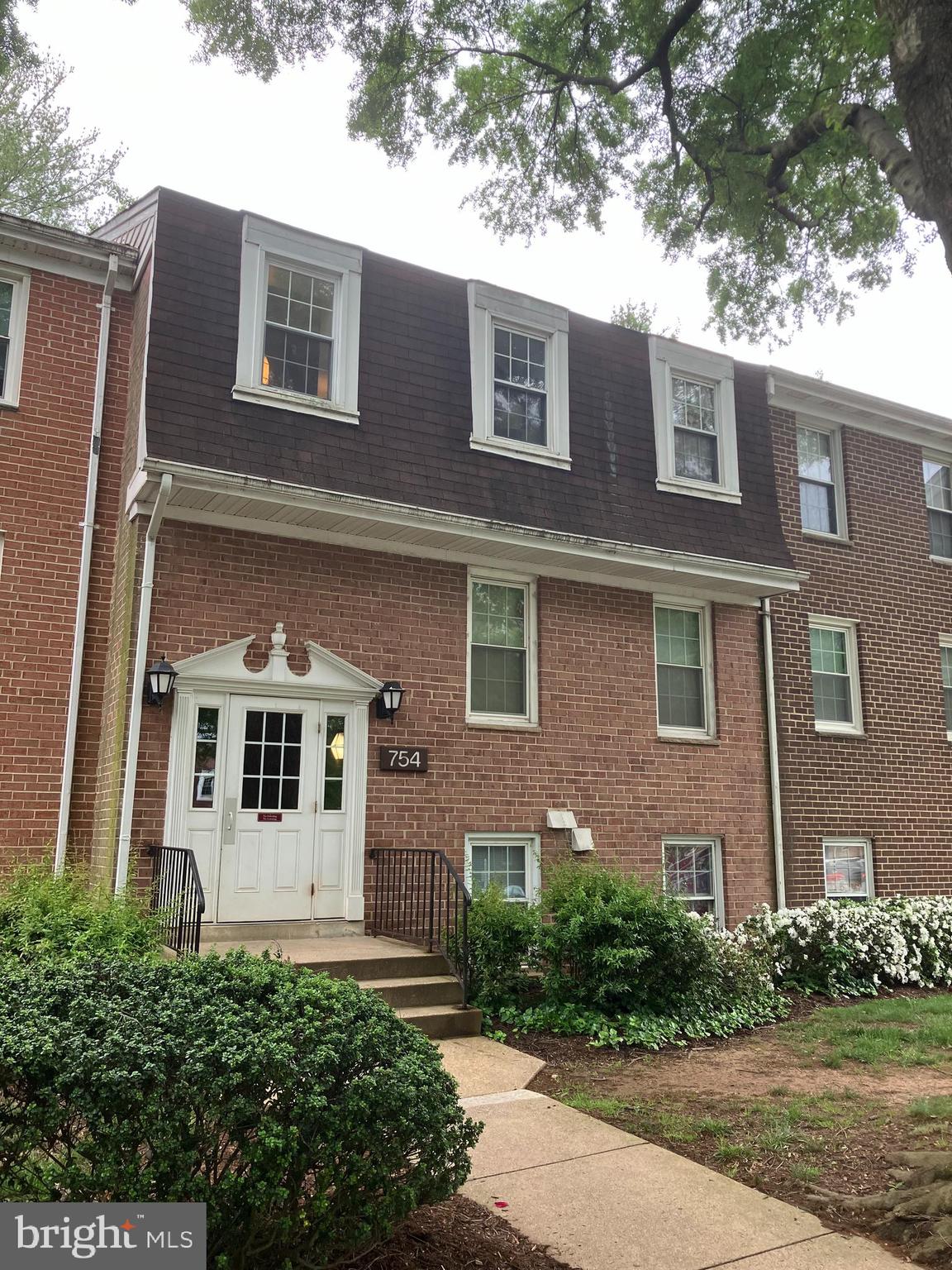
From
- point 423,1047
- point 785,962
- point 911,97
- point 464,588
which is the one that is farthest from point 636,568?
point 423,1047

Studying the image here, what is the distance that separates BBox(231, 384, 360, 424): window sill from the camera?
9711 mm

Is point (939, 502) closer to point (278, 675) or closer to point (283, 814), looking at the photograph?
point (278, 675)

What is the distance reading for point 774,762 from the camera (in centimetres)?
1274

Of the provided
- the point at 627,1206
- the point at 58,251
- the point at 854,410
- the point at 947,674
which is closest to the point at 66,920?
the point at 627,1206

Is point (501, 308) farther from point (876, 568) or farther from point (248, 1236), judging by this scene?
point (248, 1236)

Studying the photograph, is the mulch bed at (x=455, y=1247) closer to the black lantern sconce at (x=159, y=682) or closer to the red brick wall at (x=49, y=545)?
the black lantern sconce at (x=159, y=682)

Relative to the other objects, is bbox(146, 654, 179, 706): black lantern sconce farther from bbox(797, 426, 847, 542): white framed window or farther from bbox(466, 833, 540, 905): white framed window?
bbox(797, 426, 847, 542): white framed window

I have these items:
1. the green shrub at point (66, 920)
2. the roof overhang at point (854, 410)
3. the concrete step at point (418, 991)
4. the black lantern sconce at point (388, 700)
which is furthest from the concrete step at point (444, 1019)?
the roof overhang at point (854, 410)

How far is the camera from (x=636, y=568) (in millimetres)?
11805

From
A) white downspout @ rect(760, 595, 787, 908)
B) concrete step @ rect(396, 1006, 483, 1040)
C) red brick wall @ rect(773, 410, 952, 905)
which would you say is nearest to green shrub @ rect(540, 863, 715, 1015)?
concrete step @ rect(396, 1006, 483, 1040)

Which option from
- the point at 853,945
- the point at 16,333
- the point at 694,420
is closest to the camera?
the point at 16,333

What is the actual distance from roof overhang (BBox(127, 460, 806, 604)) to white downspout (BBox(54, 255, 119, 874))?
0.69m

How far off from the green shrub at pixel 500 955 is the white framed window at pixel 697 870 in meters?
3.67

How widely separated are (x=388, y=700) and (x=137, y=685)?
2475 mm
